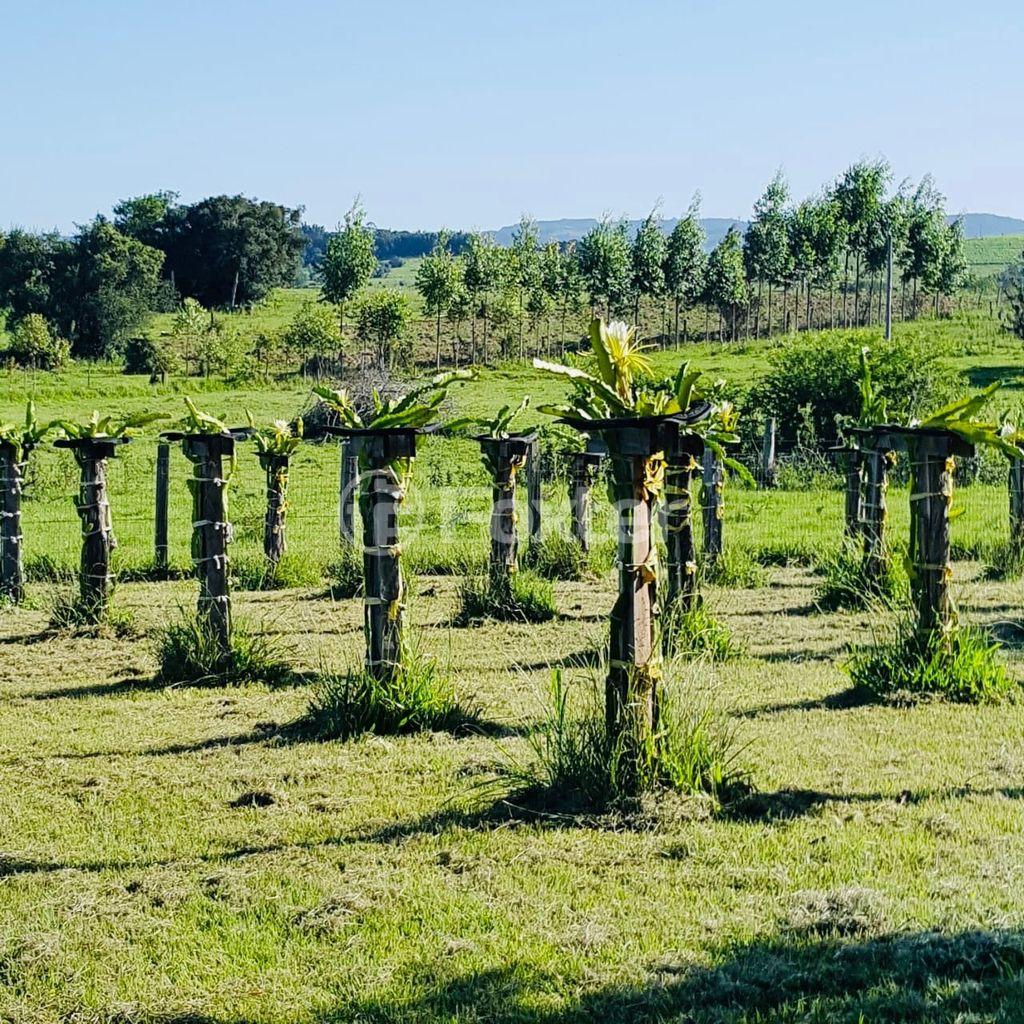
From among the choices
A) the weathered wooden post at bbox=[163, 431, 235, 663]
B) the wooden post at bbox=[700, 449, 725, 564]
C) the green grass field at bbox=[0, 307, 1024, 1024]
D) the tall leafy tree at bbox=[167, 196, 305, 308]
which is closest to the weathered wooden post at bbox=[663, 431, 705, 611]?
the green grass field at bbox=[0, 307, 1024, 1024]

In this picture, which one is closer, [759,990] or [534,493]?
[759,990]

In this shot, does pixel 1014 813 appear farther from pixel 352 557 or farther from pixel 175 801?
pixel 352 557

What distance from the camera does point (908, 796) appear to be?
19.6ft

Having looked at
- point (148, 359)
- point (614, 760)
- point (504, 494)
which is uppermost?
point (148, 359)

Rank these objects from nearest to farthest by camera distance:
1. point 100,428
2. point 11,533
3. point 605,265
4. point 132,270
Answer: point 100,428, point 11,533, point 605,265, point 132,270

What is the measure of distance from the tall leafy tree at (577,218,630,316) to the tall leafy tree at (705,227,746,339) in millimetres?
3440

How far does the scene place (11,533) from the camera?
12891 mm

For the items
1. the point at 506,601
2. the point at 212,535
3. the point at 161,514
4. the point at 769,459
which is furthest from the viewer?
the point at 769,459

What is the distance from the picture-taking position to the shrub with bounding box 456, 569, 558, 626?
11336 mm

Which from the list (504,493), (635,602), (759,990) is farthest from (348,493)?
(759,990)

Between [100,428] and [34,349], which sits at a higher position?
[34,349]

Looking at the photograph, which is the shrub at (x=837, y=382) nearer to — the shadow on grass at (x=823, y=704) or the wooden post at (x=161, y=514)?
the wooden post at (x=161, y=514)

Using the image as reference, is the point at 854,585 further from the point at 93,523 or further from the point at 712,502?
the point at 93,523

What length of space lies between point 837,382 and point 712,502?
12.0 m
